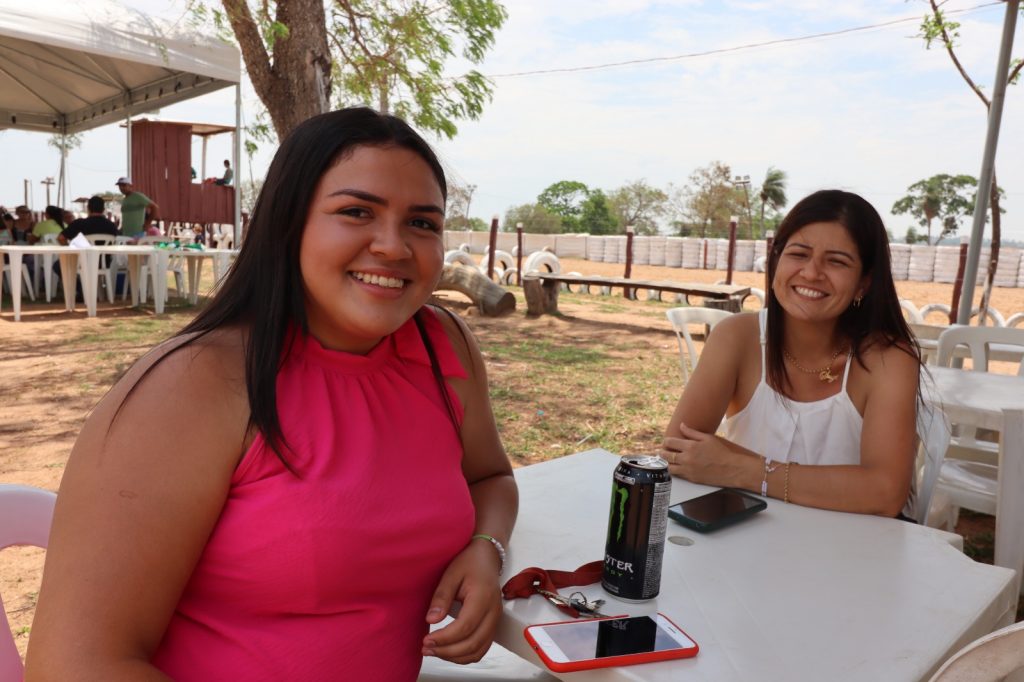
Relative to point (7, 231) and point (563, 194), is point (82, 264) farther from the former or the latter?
point (563, 194)

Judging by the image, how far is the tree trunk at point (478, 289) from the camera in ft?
36.2

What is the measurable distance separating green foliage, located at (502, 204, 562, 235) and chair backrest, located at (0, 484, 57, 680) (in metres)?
32.1

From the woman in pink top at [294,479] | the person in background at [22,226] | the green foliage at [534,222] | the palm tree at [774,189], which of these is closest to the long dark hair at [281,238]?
the woman in pink top at [294,479]

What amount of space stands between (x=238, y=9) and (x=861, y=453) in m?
7.11

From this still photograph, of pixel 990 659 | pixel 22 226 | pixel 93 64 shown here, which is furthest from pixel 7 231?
pixel 990 659

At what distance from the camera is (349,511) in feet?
3.79

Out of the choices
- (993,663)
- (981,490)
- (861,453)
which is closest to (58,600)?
(993,663)

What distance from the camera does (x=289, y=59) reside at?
24.0 ft

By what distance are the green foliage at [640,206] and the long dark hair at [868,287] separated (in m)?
40.9

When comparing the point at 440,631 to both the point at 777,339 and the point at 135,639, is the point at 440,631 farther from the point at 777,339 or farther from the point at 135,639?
the point at 777,339

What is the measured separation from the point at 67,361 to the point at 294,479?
6809 millimetres

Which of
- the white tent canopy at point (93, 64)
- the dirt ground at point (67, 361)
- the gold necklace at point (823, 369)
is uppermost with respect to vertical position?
the white tent canopy at point (93, 64)

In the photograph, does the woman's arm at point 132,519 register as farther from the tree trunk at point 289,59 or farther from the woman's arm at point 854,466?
the tree trunk at point 289,59

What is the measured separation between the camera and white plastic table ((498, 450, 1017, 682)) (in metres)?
1.10
